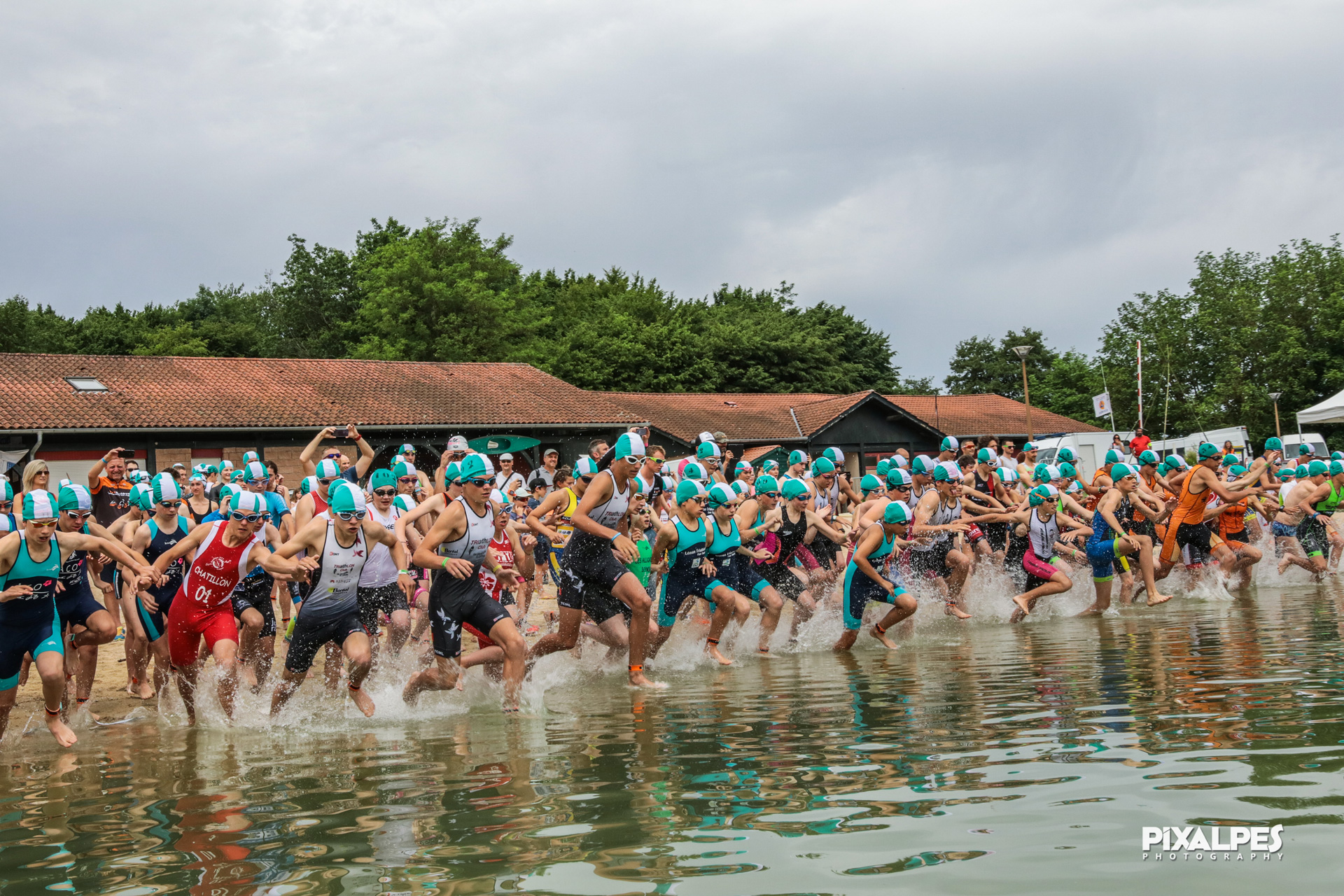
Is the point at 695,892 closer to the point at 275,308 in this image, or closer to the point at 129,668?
the point at 129,668

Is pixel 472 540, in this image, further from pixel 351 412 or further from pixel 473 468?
pixel 351 412

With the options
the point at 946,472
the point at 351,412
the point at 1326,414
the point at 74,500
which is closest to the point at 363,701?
the point at 74,500

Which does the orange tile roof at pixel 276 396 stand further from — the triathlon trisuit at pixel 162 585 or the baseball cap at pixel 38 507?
the baseball cap at pixel 38 507

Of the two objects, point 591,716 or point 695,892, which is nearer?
point 695,892

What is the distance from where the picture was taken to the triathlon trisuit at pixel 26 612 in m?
6.78

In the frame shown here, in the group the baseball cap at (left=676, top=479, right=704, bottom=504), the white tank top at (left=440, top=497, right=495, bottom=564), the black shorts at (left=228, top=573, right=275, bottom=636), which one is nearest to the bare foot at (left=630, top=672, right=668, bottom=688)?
the white tank top at (left=440, top=497, right=495, bottom=564)

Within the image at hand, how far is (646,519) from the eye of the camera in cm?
1012

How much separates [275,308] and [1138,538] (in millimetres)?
59613

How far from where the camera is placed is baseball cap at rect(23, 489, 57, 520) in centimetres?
675

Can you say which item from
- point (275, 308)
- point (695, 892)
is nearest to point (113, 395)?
point (695, 892)

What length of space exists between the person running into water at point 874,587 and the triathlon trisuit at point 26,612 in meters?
6.07

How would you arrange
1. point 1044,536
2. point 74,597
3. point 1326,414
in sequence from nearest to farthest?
point 74,597 → point 1044,536 → point 1326,414

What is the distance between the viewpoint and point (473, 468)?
7.37 m

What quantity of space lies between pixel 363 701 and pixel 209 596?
4.04 ft
